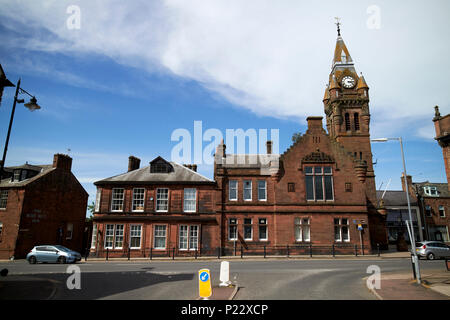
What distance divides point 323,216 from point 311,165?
5530 millimetres

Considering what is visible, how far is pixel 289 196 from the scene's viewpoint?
29391 millimetres

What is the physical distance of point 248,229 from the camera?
29047mm

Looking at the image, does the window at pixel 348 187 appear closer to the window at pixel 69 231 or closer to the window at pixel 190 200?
the window at pixel 190 200

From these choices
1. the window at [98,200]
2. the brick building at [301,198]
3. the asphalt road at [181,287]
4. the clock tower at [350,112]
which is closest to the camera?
the asphalt road at [181,287]

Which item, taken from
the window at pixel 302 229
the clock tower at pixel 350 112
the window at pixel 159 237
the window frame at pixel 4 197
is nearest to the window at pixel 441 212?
the clock tower at pixel 350 112

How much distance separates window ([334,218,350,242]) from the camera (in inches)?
1134

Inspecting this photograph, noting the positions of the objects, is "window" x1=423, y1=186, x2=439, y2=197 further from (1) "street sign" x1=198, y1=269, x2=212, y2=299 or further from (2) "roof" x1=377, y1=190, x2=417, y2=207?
(1) "street sign" x1=198, y1=269, x2=212, y2=299

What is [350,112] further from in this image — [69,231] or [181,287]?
[69,231]

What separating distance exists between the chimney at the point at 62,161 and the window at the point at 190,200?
660 inches

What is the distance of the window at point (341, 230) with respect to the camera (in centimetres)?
2880

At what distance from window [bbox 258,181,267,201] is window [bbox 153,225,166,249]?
10689 mm

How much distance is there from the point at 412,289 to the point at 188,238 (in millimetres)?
21124

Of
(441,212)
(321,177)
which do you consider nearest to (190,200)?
(321,177)

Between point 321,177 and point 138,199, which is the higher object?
point 321,177
